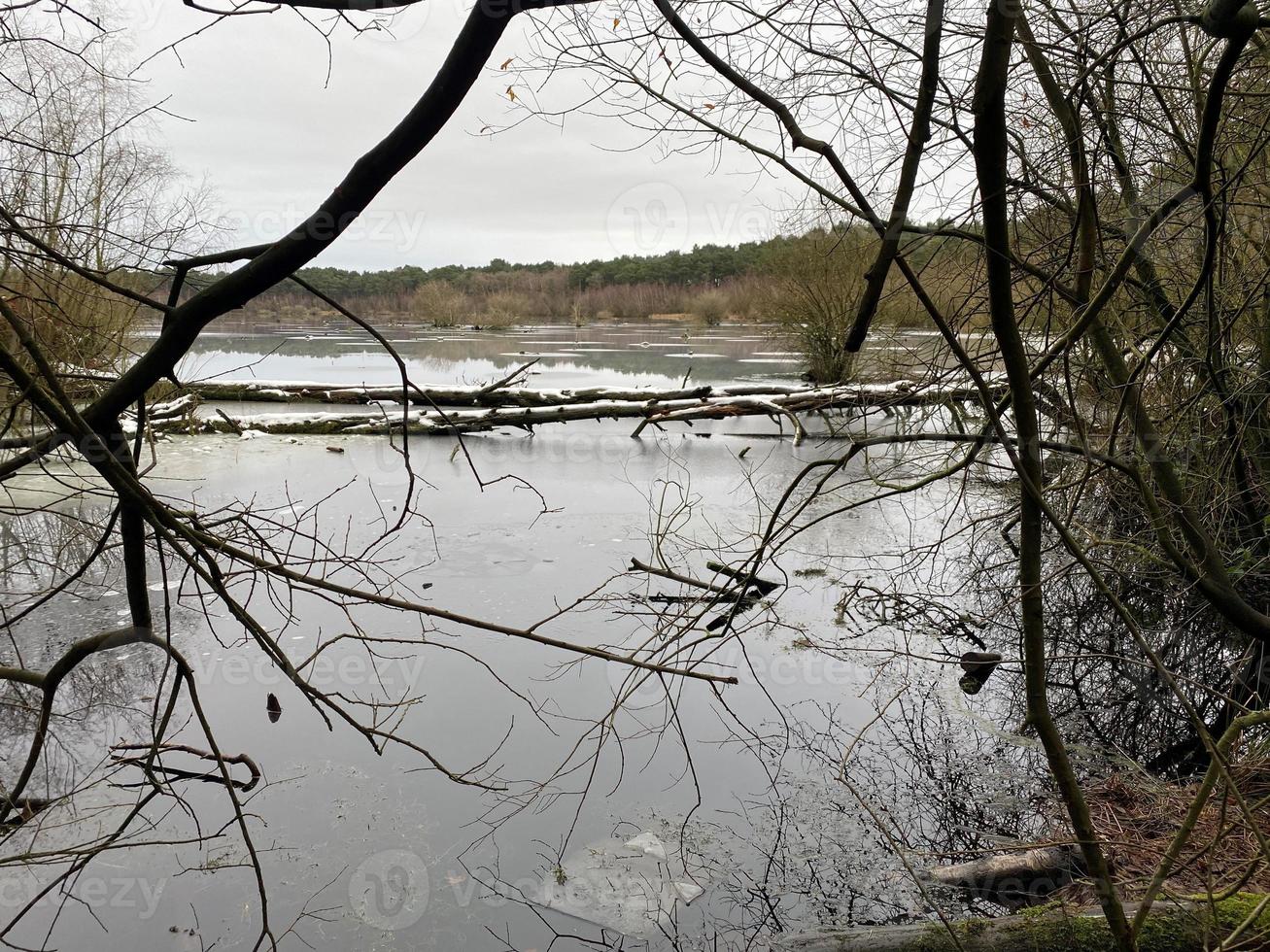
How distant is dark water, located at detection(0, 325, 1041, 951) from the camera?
240 cm

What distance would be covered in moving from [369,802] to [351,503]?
382cm

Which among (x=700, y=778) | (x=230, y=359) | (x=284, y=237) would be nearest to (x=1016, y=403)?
(x=284, y=237)

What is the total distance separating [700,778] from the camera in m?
3.12

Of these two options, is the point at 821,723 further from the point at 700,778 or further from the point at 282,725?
the point at 282,725

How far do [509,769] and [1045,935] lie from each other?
1.71 m

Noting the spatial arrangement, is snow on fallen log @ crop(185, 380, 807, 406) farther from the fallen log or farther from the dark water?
the fallen log

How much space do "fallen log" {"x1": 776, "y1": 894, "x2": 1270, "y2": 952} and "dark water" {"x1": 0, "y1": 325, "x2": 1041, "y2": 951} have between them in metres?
0.16

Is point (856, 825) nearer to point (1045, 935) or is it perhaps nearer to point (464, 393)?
point (1045, 935)

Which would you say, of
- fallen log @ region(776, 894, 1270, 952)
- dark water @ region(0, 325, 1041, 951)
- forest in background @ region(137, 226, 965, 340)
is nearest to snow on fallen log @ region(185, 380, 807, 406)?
forest in background @ region(137, 226, 965, 340)

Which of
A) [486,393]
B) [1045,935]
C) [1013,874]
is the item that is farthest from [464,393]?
[1045,935]

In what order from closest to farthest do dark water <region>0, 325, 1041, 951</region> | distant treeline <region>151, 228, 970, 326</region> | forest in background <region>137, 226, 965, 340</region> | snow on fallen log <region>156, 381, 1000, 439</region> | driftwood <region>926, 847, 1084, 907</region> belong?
dark water <region>0, 325, 1041, 951</region>, driftwood <region>926, 847, 1084, 907</region>, snow on fallen log <region>156, 381, 1000, 439</region>, forest in background <region>137, 226, 965, 340</region>, distant treeline <region>151, 228, 970, 326</region>

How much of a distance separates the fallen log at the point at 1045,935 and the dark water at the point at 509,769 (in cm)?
16

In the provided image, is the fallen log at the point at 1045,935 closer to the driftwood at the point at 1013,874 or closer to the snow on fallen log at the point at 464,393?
the driftwood at the point at 1013,874

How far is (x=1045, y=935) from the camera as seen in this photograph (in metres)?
2.22
